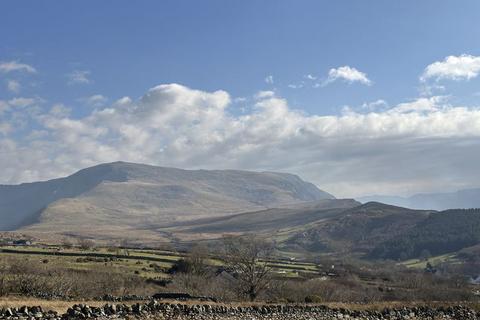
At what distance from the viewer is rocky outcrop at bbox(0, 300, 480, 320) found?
30.1 meters

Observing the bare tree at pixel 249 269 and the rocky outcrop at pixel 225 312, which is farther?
the bare tree at pixel 249 269

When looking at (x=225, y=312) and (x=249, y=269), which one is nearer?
(x=225, y=312)

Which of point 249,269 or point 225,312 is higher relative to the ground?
point 225,312

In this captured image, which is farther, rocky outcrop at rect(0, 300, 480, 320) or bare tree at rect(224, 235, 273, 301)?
bare tree at rect(224, 235, 273, 301)

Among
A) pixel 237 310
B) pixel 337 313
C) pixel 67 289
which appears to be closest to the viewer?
pixel 237 310

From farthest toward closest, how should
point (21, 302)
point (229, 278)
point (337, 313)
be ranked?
point (229, 278) < point (337, 313) < point (21, 302)

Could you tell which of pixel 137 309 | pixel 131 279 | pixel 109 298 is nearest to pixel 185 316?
pixel 137 309

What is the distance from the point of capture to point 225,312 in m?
38.4

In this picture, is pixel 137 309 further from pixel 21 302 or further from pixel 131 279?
pixel 131 279

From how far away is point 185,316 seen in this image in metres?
35.6

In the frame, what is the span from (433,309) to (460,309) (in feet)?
13.7

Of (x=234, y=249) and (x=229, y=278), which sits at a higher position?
(x=234, y=249)

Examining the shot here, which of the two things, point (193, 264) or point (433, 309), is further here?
point (193, 264)

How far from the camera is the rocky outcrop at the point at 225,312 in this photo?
30078 millimetres
